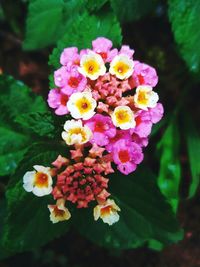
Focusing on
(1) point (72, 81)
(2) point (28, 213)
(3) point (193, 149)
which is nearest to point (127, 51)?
(1) point (72, 81)

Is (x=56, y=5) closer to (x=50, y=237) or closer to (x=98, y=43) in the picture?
(x=98, y=43)

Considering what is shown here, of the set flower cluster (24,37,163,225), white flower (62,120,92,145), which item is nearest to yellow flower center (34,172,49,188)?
flower cluster (24,37,163,225)

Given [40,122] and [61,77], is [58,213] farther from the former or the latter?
[61,77]

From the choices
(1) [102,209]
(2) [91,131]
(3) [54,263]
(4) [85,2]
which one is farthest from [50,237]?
(4) [85,2]

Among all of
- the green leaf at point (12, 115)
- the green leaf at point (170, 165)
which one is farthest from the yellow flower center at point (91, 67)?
the green leaf at point (170, 165)

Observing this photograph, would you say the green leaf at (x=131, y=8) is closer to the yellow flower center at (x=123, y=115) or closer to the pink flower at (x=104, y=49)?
the pink flower at (x=104, y=49)

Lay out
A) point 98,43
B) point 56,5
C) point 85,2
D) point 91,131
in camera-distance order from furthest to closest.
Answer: point 56,5 < point 85,2 < point 98,43 < point 91,131

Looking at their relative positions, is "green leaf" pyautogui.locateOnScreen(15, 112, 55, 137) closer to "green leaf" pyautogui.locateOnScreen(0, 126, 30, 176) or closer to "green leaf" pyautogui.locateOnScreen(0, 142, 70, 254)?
"green leaf" pyautogui.locateOnScreen(0, 142, 70, 254)
